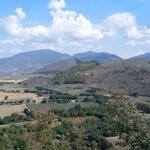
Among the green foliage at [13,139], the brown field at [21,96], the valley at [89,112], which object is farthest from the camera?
the brown field at [21,96]

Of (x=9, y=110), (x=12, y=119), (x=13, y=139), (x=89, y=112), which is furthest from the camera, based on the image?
(x=9, y=110)

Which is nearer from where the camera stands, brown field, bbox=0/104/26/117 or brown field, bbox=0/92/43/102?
brown field, bbox=0/104/26/117

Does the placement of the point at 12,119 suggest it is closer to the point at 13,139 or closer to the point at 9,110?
the point at 9,110

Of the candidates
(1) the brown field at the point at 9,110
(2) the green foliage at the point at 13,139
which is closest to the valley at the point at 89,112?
(1) the brown field at the point at 9,110

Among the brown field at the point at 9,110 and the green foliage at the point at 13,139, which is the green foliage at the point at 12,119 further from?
the green foliage at the point at 13,139

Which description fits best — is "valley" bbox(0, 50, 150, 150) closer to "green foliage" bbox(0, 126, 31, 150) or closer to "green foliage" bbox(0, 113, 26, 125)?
"green foliage" bbox(0, 113, 26, 125)

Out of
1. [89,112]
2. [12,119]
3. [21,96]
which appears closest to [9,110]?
[12,119]

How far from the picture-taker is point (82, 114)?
121 m

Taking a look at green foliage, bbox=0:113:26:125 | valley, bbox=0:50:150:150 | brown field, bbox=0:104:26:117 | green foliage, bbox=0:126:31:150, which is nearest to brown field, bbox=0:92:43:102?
valley, bbox=0:50:150:150

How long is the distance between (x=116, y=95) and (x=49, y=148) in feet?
22.3

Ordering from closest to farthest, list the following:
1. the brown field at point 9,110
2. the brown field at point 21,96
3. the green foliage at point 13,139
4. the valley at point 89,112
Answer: the valley at point 89,112, the green foliage at point 13,139, the brown field at point 9,110, the brown field at point 21,96

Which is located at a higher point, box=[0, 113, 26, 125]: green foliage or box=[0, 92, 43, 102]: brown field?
box=[0, 92, 43, 102]: brown field

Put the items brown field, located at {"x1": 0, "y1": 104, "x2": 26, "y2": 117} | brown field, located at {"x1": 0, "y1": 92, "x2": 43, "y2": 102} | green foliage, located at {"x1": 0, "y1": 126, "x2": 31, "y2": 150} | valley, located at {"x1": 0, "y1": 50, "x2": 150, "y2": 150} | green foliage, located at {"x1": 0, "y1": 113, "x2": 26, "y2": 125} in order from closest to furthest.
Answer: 1. valley, located at {"x1": 0, "y1": 50, "x2": 150, "y2": 150}
2. green foliage, located at {"x1": 0, "y1": 126, "x2": 31, "y2": 150}
3. green foliage, located at {"x1": 0, "y1": 113, "x2": 26, "y2": 125}
4. brown field, located at {"x1": 0, "y1": 104, "x2": 26, "y2": 117}
5. brown field, located at {"x1": 0, "y1": 92, "x2": 43, "y2": 102}

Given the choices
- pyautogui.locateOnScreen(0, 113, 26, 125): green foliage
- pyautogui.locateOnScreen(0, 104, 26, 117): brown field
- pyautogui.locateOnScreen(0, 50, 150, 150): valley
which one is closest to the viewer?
pyautogui.locateOnScreen(0, 50, 150, 150): valley
